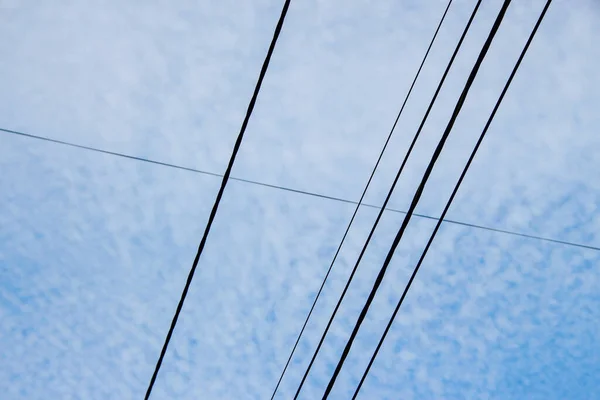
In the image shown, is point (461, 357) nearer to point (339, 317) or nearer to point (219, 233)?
point (339, 317)

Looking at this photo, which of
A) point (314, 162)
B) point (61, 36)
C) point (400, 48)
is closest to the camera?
point (61, 36)

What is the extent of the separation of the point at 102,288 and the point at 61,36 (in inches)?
40.6

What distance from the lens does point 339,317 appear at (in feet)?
7.70

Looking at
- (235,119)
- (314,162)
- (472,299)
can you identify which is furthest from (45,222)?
(472,299)

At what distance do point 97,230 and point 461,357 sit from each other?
173cm

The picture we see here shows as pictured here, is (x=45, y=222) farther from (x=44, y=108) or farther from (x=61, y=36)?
(x=61, y=36)

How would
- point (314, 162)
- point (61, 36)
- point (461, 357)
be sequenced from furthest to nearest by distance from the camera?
point (461, 357)
point (314, 162)
point (61, 36)

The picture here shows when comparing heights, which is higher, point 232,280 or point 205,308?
point 232,280

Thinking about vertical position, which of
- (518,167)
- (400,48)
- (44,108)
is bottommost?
Result: (44,108)

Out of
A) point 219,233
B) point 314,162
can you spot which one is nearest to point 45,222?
point 219,233

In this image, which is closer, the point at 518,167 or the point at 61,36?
the point at 61,36

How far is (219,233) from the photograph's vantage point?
2.21 m

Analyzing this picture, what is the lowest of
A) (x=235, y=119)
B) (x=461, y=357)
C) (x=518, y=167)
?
(x=461, y=357)

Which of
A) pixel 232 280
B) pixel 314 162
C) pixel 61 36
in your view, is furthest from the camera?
pixel 232 280
